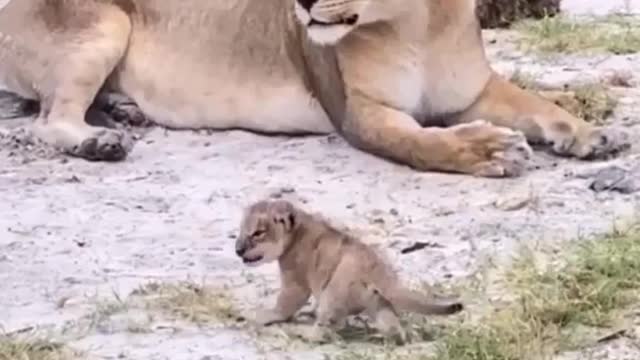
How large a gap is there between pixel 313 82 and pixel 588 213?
5.01 ft

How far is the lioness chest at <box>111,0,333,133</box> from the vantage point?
20.9ft

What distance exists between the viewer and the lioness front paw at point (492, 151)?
548 cm

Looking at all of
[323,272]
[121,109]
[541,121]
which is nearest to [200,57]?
[121,109]

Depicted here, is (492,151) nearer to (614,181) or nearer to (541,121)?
(614,181)

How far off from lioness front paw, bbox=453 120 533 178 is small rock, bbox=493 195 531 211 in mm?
271

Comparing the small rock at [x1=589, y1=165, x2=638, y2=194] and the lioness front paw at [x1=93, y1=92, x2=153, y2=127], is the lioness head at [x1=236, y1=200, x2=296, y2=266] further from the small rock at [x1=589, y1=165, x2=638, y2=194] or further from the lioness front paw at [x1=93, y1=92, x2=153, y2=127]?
the lioness front paw at [x1=93, y1=92, x2=153, y2=127]

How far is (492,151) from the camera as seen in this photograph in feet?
18.1

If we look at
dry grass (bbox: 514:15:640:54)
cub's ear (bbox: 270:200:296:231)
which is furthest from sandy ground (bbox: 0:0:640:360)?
dry grass (bbox: 514:15:640:54)

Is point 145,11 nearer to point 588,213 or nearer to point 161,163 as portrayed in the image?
point 161,163

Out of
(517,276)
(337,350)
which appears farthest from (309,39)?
(337,350)

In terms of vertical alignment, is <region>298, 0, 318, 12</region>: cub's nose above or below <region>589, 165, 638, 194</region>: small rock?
above

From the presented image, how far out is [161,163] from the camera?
5.99 metres

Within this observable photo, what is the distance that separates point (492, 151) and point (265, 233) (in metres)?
1.58

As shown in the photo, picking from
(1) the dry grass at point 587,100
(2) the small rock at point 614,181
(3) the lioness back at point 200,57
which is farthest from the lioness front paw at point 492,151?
(3) the lioness back at point 200,57
